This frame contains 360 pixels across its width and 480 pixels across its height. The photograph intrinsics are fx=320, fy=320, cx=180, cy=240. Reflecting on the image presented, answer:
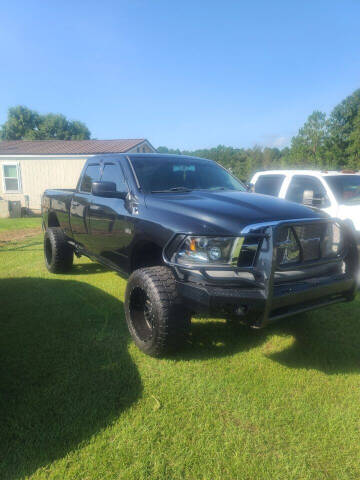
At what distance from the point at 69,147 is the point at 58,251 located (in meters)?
14.8

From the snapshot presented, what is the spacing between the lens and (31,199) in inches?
692

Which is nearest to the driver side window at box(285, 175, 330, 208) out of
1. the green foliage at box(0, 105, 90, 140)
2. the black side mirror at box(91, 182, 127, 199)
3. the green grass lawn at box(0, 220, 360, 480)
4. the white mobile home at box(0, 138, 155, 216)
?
the green grass lawn at box(0, 220, 360, 480)

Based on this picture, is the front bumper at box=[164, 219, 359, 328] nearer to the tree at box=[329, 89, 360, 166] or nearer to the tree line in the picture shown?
the tree line

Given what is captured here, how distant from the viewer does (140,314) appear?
122 inches

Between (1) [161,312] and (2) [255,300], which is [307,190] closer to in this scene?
(2) [255,300]

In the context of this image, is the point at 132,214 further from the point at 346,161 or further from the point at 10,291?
the point at 346,161

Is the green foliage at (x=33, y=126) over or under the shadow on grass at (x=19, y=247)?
over

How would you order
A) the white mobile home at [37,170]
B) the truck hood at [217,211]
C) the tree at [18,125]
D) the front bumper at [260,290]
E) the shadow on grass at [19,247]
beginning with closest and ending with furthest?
the front bumper at [260,290]
the truck hood at [217,211]
the shadow on grass at [19,247]
the white mobile home at [37,170]
the tree at [18,125]

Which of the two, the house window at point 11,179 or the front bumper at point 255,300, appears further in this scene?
the house window at point 11,179

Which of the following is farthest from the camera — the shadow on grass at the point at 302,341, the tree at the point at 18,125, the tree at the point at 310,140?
the tree at the point at 18,125

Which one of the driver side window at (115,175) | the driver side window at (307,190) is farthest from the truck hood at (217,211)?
the driver side window at (307,190)

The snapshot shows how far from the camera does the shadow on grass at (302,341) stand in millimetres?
2906

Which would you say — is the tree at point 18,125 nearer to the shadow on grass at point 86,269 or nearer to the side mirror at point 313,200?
the shadow on grass at point 86,269

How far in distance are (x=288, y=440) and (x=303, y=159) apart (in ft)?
170
